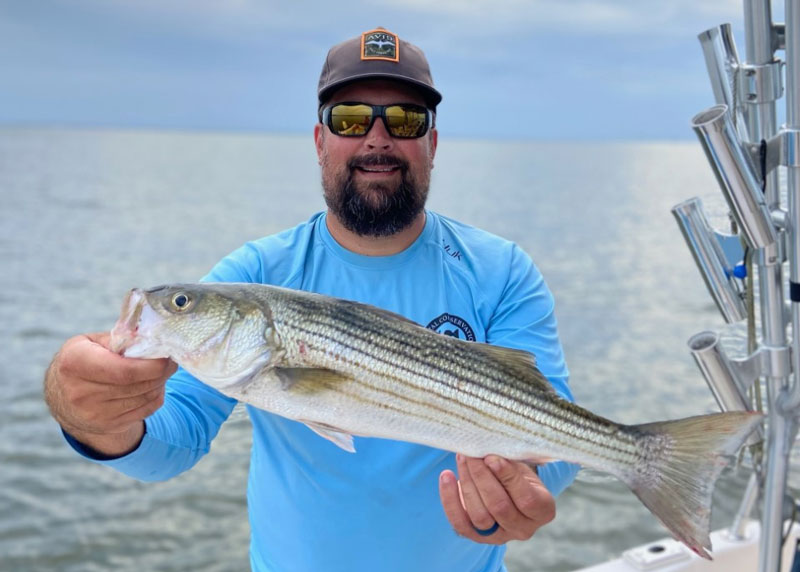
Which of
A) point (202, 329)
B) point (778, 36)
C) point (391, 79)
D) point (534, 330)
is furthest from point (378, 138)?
point (778, 36)

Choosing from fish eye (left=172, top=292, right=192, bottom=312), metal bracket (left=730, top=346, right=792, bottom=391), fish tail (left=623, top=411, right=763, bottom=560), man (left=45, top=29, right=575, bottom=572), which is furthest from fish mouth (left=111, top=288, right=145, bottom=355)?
metal bracket (left=730, top=346, right=792, bottom=391)

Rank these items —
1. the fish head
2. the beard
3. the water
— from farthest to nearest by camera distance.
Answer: the water → the beard → the fish head

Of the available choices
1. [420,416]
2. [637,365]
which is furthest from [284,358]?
[637,365]

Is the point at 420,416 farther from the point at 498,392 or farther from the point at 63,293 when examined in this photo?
the point at 63,293

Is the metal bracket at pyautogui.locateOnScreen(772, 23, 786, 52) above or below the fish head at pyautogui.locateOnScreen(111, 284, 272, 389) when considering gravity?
above

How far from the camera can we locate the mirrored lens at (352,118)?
322cm

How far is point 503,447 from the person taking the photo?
8.18 ft

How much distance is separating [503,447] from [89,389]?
4.65 ft

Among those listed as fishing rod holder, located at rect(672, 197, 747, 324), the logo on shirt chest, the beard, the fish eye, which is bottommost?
the logo on shirt chest

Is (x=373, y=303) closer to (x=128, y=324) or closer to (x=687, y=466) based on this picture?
(x=128, y=324)

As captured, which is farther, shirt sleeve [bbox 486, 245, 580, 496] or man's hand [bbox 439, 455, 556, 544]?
shirt sleeve [bbox 486, 245, 580, 496]

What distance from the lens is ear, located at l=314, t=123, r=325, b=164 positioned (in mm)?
3410

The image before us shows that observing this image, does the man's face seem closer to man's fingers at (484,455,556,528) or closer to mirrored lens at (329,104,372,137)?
mirrored lens at (329,104,372,137)

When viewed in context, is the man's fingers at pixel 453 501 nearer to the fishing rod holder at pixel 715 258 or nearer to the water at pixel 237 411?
the water at pixel 237 411
